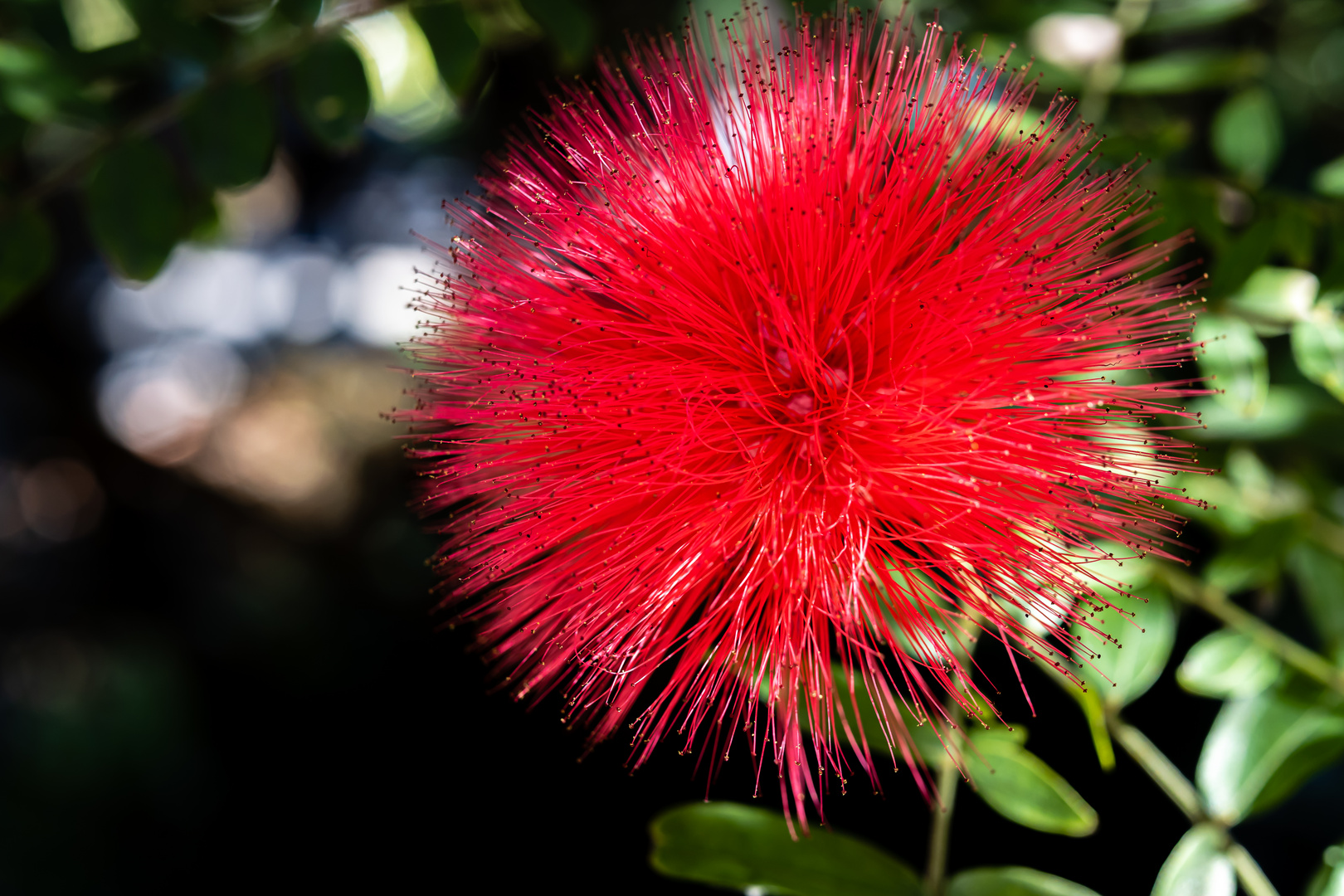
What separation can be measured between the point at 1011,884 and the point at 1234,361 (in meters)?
0.78

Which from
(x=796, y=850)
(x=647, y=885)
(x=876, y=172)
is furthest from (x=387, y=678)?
(x=876, y=172)

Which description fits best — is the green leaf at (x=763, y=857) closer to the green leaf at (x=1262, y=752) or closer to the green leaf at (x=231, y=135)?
the green leaf at (x=1262, y=752)

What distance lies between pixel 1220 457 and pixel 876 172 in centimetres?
84

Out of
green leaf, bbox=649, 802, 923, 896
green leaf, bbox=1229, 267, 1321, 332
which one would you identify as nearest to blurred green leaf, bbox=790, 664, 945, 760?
green leaf, bbox=649, 802, 923, 896

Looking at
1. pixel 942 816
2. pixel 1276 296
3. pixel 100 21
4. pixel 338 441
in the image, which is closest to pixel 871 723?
pixel 942 816

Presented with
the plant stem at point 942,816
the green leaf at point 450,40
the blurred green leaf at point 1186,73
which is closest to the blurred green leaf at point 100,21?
the green leaf at point 450,40

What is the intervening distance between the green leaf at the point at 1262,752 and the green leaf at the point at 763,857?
42 cm

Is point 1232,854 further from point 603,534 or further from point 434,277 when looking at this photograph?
point 434,277

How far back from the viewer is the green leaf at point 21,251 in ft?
4.39

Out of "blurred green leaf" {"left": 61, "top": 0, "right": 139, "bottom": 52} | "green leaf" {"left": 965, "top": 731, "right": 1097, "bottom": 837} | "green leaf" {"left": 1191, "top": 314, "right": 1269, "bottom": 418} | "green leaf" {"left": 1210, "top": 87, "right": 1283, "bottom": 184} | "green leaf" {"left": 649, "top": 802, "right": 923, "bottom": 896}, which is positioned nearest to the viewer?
"green leaf" {"left": 965, "top": 731, "right": 1097, "bottom": 837}

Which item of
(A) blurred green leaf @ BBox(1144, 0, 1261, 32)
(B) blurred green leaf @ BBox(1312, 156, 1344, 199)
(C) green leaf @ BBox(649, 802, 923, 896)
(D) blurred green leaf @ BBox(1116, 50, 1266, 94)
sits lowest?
(C) green leaf @ BBox(649, 802, 923, 896)

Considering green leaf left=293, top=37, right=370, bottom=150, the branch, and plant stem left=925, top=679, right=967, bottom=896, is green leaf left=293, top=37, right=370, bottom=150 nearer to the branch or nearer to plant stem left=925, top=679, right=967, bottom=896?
the branch

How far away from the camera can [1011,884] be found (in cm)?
100

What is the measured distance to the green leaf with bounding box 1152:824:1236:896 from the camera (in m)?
1.01
